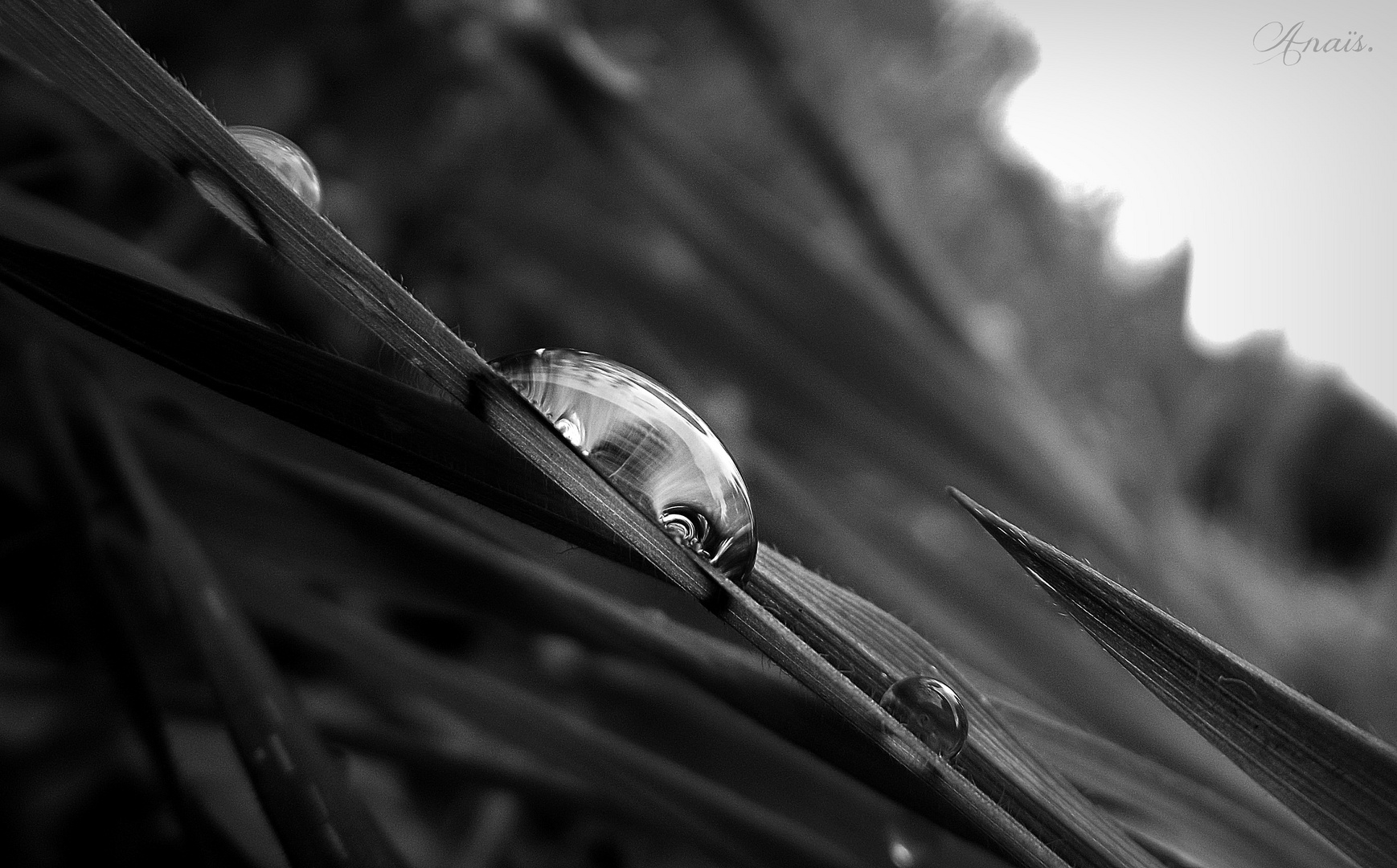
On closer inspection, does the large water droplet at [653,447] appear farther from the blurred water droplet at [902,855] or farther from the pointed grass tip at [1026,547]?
the blurred water droplet at [902,855]

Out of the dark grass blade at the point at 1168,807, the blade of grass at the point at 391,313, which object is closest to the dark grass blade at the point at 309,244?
the blade of grass at the point at 391,313

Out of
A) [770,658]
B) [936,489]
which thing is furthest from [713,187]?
[770,658]

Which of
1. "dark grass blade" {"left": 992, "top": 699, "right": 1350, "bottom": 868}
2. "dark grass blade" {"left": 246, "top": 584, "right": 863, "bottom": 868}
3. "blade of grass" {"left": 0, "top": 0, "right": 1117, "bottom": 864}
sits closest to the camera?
"blade of grass" {"left": 0, "top": 0, "right": 1117, "bottom": 864}

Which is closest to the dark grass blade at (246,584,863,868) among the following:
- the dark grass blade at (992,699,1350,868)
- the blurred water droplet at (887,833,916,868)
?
the blurred water droplet at (887,833,916,868)

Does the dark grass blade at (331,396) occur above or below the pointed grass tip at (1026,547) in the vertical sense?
below

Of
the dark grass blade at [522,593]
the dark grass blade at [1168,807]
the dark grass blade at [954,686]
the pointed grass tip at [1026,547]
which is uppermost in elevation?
the pointed grass tip at [1026,547]

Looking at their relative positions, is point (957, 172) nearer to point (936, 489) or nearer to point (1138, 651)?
point (936, 489)

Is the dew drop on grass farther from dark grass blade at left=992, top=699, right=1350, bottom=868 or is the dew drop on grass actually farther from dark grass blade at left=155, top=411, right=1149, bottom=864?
dark grass blade at left=992, top=699, right=1350, bottom=868
